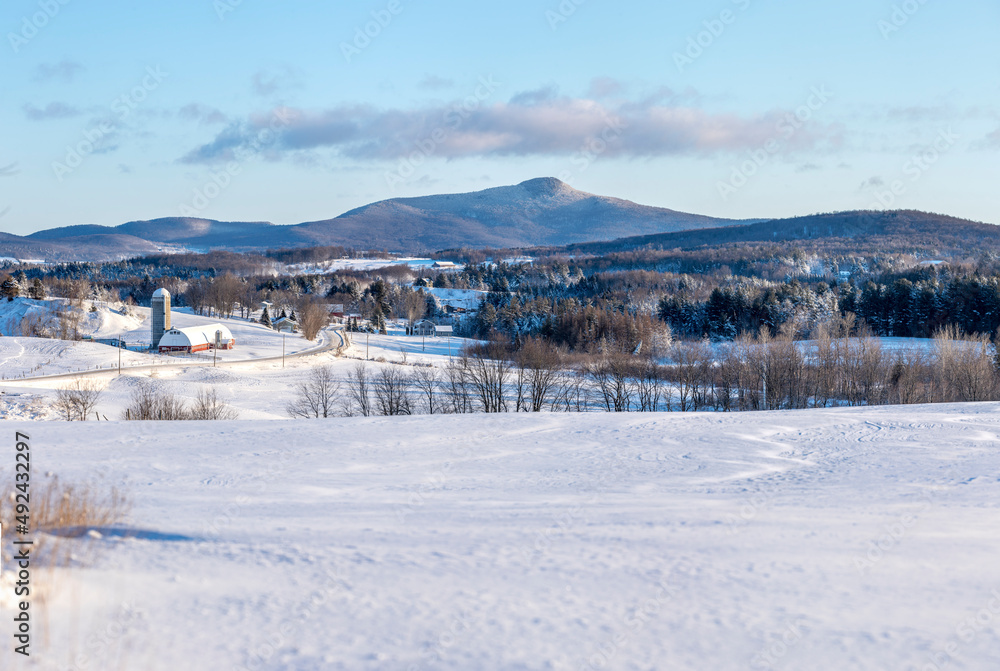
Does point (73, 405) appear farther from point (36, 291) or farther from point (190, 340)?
point (36, 291)

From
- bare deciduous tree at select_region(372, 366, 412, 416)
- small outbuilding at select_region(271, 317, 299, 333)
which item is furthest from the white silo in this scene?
bare deciduous tree at select_region(372, 366, 412, 416)

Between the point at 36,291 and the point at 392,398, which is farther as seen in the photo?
the point at 36,291

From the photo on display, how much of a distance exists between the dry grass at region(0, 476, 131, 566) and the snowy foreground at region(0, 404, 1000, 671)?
293 millimetres

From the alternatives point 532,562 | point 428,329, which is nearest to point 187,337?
point 428,329

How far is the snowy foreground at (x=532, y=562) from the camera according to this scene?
5.70m

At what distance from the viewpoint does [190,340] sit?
65.6 meters

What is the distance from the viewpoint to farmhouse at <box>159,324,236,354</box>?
214 feet

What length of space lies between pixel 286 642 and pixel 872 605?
5307mm

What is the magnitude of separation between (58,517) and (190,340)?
6238 cm

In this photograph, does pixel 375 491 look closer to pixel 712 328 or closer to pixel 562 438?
pixel 562 438

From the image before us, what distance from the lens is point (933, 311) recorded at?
235ft

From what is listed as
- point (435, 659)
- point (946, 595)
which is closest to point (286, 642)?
point (435, 659)

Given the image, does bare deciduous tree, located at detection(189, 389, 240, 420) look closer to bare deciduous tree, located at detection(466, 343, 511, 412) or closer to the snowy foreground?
bare deciduous tree, located at detection(466, 343, 511, 412)

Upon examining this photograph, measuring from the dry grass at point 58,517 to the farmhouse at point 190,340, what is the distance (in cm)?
6036
